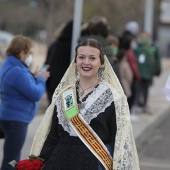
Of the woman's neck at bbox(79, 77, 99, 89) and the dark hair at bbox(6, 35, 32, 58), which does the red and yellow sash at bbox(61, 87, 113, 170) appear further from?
the dark hair at bbox(6, 35, 32, 58)

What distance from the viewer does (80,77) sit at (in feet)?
14.9

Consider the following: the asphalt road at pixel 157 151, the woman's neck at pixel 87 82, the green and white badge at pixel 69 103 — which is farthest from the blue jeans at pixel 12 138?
the asphalt road at pixel 157 151

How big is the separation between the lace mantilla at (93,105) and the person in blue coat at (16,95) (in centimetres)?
170

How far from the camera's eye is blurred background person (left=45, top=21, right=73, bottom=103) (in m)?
8.99

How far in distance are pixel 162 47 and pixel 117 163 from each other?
2081 inches

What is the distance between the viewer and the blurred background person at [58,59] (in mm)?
8992

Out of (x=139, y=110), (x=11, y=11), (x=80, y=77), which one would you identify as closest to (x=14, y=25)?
(x=11, y=11)

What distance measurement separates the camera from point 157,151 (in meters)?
10.2

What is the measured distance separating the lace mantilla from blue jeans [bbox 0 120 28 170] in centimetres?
175

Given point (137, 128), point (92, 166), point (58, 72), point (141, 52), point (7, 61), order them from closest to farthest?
1. point (92, 166)
2. point (7, 61)
3. point (58, 72)
4. point (137, 128)
5. point (141, 52)

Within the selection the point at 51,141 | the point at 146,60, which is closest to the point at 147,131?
the point at 146,60

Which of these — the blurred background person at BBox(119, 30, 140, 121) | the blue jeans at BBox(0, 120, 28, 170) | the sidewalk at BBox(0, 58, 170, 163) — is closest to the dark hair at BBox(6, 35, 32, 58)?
the blue jeans at BBox(0, 120, 28, 170)

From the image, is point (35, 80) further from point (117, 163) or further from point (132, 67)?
point (132, 67)

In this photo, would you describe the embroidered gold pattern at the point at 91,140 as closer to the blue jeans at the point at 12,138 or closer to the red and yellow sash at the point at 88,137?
the red and yellow sash at the point at 88,137
